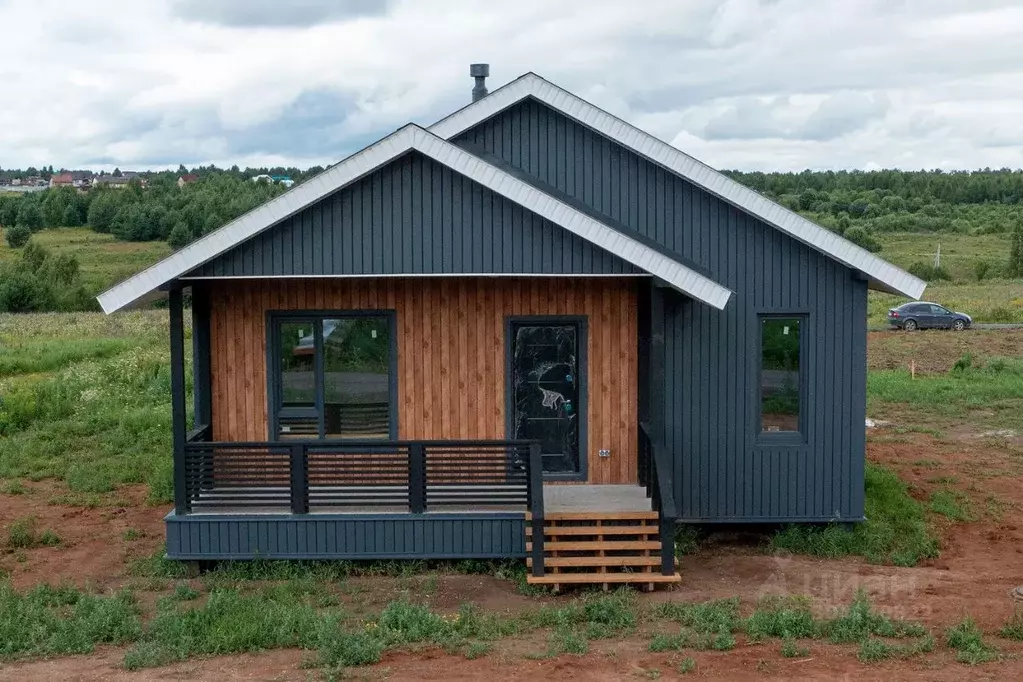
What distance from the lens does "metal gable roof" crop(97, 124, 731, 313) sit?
1134 cm

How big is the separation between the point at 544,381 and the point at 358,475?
2492 mm

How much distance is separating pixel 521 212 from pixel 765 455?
4200 millimetres

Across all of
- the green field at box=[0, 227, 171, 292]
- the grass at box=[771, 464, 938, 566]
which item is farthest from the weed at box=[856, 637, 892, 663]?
the green field at box=[0, 227, 171, 292]

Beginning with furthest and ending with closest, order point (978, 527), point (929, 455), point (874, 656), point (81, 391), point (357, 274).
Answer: point (81, 391) < point (929, 455) < point (978, 527) < point (357, 274) < point (874, 656)

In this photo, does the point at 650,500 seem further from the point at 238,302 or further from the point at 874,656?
the point at 238,302

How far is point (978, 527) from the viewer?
1430 cm

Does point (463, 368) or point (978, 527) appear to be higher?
point (463, 368)

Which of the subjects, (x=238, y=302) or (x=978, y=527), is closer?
(x=238, y=302)

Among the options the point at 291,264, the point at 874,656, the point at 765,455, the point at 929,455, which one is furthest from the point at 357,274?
the point at 929,455

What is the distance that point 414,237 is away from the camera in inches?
463

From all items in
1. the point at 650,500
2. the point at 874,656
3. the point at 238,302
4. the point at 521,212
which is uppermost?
the point at 521,212

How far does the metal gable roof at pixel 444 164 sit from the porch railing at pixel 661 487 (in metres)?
1.83

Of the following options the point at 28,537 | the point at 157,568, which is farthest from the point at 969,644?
the point at 28,537

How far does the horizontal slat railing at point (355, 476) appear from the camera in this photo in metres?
12.1
